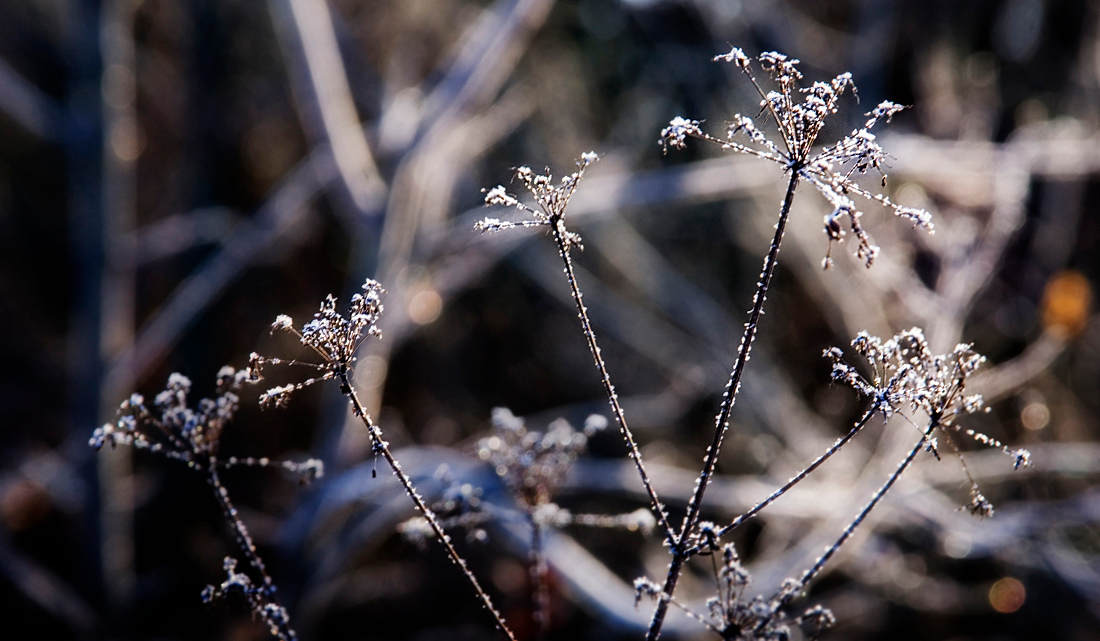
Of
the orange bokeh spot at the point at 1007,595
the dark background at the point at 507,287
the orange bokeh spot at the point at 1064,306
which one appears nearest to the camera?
the dark background at the point at 507,287

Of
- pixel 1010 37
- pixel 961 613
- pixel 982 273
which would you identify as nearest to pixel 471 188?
pixel 982 273

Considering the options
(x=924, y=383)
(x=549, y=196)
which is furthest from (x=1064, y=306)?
(x=549, y=196)

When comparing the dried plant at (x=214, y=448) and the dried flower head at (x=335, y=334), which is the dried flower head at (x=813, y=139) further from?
the dried plant at (x=214, y=448)

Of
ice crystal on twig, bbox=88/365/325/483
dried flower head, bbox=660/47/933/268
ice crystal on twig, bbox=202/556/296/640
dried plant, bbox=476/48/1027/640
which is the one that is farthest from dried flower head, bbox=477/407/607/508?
dried flower head, bbox=660/47/933/268

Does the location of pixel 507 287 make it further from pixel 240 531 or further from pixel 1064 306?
pixel 240 531

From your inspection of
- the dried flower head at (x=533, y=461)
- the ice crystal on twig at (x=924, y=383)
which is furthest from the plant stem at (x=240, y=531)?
the ice crystal on twig at (x=924, y=383)

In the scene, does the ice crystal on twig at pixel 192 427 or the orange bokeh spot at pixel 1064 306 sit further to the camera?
the orange bokeh spot at pixel 1064 306

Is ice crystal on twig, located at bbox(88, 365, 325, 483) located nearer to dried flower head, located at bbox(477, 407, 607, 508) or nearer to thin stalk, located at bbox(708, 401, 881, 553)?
dried flower head, located at bbox(477, 407, 607, 508)

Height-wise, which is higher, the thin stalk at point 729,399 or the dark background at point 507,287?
the dark background at point 507,287
